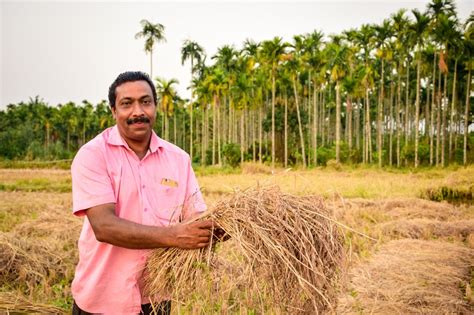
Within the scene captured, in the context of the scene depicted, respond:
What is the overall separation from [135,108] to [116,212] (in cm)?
49

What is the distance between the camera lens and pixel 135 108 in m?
2.14

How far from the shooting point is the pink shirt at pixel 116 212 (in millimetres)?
2018

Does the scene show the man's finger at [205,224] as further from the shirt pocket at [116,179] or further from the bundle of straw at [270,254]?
the shirt pocket at [116,179]

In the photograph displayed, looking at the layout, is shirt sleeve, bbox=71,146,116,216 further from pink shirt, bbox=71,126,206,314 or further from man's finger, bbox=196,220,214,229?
man's finger, bbox=196,220,214,229

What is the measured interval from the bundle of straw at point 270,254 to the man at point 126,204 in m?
0.11

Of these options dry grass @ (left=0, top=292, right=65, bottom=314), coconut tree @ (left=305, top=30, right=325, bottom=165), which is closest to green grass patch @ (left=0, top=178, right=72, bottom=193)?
dry grass @ (left=0, top=292, right=65, bottom=314)

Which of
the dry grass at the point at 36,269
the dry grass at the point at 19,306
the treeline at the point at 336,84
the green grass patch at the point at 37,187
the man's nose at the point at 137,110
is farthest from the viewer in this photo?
the treeline at the point at 336,84

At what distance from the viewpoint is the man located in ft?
6.20

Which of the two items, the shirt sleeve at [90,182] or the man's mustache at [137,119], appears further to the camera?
the man's mustache at [137,119]

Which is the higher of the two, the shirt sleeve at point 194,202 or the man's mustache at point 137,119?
the man's mustache at point 137,119

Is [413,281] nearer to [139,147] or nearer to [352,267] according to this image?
[352,267]

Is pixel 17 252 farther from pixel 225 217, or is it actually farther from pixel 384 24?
pixel 384 24

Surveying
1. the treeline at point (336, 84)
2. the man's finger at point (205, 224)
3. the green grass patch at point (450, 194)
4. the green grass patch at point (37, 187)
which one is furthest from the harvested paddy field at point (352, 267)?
the treeline at point (336, 84)

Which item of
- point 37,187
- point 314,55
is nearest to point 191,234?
point 37,187
